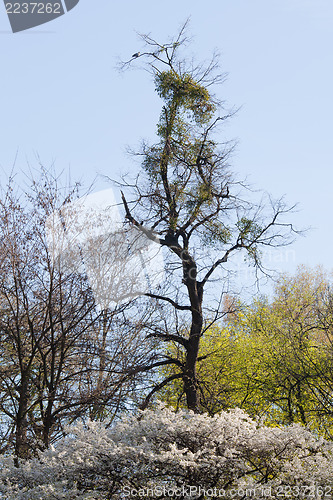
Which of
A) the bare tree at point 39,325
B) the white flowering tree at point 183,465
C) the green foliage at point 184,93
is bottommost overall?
the white flowering tree at point 183,465

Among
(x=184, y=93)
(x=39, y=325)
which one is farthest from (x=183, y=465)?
(x=184, y=93)

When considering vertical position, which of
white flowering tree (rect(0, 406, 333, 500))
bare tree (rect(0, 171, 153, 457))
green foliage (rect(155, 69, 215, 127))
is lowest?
white flowering tree (rect(0, 406, 333, 500))

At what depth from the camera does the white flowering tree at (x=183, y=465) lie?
6305 mm

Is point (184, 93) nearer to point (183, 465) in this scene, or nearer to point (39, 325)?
point (39, 325)

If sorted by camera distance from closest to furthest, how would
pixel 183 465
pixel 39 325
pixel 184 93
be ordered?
1. pixel 183 465
2. pixel 39 325
3. pixel 184 93

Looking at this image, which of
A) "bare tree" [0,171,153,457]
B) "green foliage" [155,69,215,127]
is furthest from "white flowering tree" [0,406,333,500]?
"green foliage" [155,69,215,127]

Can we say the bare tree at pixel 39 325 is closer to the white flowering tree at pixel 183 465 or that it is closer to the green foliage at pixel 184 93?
the white flowering tree at pixel 183 465

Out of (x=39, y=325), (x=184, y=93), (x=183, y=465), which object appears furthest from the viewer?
(x=184, y=93)

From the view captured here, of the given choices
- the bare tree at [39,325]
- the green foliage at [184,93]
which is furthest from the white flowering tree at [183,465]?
the green foliage at [184,93]

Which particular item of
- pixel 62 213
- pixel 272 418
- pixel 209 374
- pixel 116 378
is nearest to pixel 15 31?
pixel 62 213

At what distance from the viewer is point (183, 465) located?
6.03 metres

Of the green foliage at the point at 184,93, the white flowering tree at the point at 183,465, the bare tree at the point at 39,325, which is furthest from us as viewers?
the green foliage at the point at 184,93

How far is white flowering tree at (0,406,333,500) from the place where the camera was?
630cm

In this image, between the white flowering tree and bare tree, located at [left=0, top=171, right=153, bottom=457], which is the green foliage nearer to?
bare tree, located at [left=0, top=171, right=153, bottom=457]
